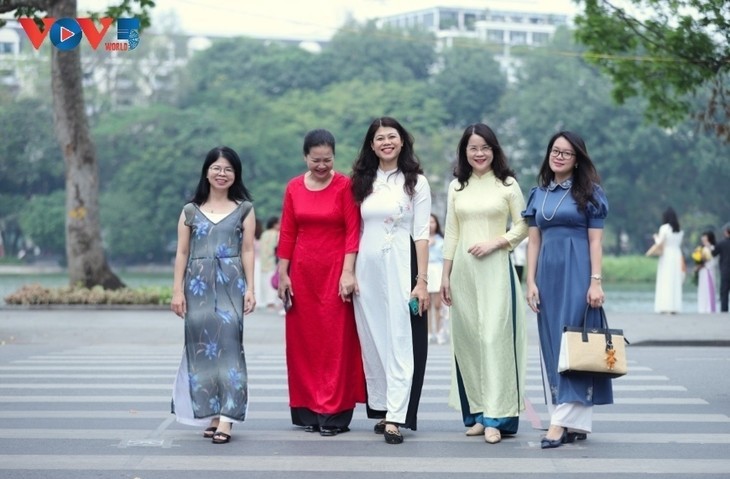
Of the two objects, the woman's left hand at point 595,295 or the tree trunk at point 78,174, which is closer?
the woman's left hand at point 595,295

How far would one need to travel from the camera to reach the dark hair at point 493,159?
8484 mm

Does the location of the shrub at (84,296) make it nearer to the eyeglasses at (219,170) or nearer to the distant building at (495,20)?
the eyeglasses at (219,170)

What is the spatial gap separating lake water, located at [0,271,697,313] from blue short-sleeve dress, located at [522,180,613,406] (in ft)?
52.8

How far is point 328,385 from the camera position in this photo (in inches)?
337

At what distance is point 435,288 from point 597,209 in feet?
30.8

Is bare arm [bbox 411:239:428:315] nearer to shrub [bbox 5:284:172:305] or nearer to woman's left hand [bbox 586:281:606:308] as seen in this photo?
woman's left hand [bbox 586:281:606:308]

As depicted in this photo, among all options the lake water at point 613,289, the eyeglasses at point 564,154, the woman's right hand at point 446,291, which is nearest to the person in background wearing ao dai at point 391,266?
the woman's right hand at point 446,291

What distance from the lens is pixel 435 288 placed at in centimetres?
1761

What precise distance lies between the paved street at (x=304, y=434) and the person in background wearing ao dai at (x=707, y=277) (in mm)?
10010

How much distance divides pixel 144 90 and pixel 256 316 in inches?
2319

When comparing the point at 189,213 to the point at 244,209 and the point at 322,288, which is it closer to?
the point at 244,209

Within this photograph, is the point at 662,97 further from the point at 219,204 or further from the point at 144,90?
the point at 144,90

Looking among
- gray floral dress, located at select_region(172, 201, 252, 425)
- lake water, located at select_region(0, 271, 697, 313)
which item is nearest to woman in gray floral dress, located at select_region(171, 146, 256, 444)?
gray floral dress, located at select_region(172, 201, 252, 425)

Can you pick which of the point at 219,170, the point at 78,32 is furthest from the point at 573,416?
the point at 78,32
